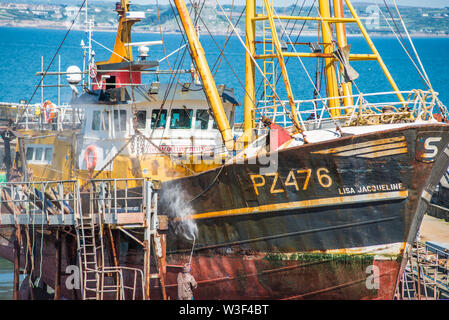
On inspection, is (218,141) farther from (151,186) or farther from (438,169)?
(438,169)

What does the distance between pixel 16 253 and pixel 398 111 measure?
465 inches

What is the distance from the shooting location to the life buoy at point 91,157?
22.3m

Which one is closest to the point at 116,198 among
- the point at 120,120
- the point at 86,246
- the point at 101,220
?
the point at 101,220

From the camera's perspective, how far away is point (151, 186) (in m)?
18.2

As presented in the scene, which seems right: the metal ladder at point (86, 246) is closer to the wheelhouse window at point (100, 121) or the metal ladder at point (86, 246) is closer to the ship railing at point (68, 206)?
the ship railing at point (68, 206)

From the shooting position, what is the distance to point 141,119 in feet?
71.4

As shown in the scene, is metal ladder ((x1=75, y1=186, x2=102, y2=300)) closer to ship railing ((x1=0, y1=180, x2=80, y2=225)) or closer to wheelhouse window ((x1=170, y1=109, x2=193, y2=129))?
ship railing ((x1=0, y1=180, x2=80, y2=225))

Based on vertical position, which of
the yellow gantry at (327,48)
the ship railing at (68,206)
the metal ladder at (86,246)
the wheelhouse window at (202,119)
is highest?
the yellow gantry at (327,48)

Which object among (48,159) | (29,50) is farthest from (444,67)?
(48,159)

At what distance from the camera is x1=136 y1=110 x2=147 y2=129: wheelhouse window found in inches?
856

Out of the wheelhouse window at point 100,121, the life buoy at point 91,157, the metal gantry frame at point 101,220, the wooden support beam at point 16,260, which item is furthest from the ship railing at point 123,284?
the wheelhouse window at point 100,121

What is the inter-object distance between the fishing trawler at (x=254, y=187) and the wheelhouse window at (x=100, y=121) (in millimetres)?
67

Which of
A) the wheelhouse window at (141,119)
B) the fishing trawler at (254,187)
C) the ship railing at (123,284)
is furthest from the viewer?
the wheelhouse window at (141,119)

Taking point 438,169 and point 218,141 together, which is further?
point 218,141
